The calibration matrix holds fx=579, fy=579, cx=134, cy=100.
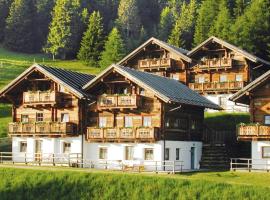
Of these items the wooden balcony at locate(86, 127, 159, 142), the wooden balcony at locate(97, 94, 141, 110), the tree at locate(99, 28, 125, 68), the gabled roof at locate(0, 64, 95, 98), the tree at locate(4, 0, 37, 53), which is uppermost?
the tree at locate(4, 0, 37, 53)

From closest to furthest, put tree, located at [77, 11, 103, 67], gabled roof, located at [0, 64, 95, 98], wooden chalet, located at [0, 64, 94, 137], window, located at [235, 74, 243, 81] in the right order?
gabled roof, located at [0, 64, 95, 98] → wooden chalet, located at [0, 64, 94, 137] → window, located at [235, 74, 243, 81] → tree, located at [77, 11, 103, 67]

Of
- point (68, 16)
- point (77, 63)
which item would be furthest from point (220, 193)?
point (68, 16)

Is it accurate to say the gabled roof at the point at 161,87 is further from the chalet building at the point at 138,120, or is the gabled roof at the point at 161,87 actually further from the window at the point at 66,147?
the window at the point at 66,147

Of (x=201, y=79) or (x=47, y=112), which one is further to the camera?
(x=201, y=79)

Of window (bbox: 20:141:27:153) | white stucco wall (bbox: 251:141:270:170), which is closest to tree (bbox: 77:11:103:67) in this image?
window (bbox: 20:141:27:153)

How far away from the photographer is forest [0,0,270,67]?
84438mm

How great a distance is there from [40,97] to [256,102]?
1949cm

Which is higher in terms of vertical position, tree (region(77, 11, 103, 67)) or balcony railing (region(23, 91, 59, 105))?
tree (region(77, 11, 103, 67))

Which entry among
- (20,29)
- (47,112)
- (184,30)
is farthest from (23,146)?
(20,29)

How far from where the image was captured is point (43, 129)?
5300 cm

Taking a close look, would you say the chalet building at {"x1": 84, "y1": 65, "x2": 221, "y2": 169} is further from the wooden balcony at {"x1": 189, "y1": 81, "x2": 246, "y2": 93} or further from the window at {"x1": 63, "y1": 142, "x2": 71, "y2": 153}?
the wooden balcony at {"x1": 189, "y1": 81, "x2": 246, "y2": 93}

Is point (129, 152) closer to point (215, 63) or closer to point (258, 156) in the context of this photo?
point (258, 156)

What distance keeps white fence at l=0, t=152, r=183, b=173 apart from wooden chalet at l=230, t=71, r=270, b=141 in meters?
5.91

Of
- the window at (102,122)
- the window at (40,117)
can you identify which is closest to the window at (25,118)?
the window at (40,117)
